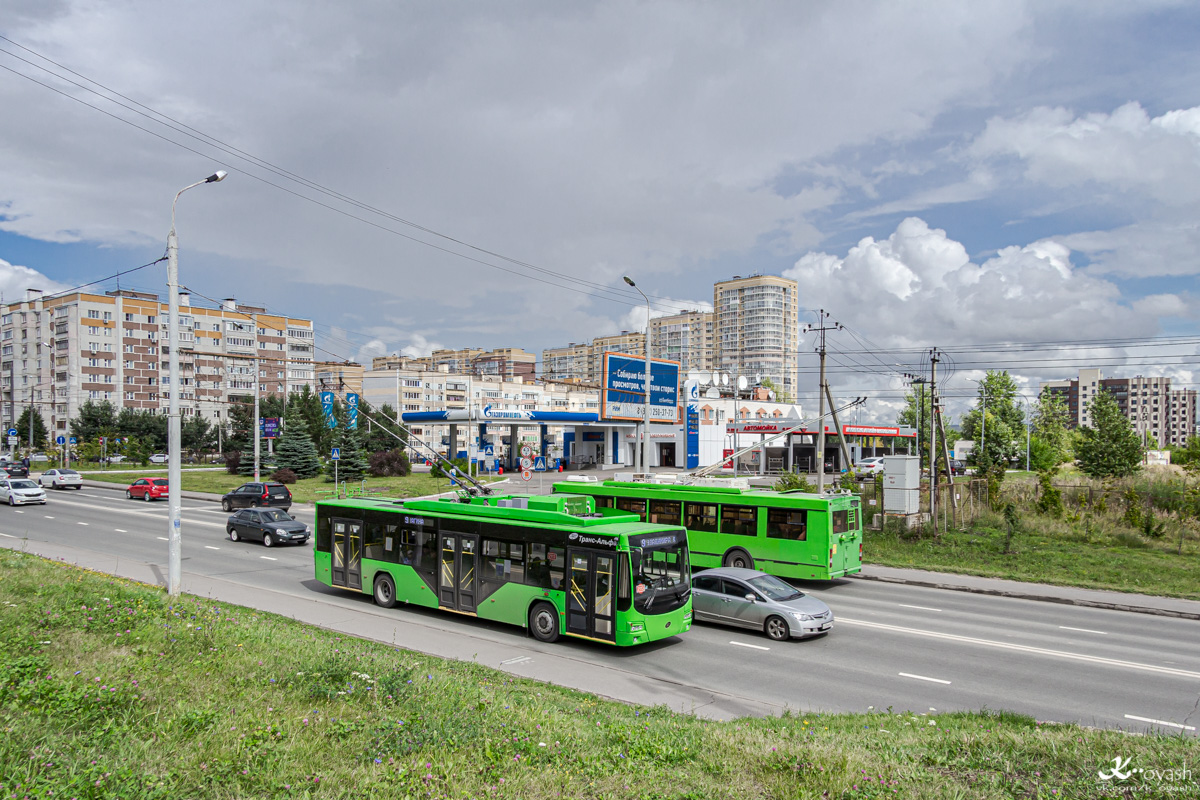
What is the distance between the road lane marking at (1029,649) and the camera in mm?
12695

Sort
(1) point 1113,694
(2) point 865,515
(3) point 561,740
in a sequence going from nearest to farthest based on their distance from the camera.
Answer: (3) point 561,740
(1) point 1113,694
(2) point 865,515

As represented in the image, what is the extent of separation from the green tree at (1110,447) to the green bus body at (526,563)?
38701 mm

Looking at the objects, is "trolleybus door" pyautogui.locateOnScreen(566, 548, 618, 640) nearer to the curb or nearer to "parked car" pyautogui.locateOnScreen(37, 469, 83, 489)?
the curb

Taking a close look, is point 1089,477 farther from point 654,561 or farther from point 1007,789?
point 1007,789

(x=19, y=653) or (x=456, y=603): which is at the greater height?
(x=19, y=653)

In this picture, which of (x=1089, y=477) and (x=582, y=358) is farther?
(x=582, y=358)

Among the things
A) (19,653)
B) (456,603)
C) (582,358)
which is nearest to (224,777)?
(19,653)

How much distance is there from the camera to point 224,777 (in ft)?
16.9

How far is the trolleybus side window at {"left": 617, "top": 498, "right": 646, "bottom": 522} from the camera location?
2219cm

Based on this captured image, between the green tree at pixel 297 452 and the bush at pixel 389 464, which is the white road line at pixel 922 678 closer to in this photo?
the bush at pixel 389 464

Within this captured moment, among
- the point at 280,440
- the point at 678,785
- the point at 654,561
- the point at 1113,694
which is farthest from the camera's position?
the point at 280,440

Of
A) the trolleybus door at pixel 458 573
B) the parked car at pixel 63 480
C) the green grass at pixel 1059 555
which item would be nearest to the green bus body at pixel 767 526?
the green grass at pixel 1059 555

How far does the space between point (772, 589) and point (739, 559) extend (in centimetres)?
525

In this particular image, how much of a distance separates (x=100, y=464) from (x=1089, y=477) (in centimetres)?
8623
